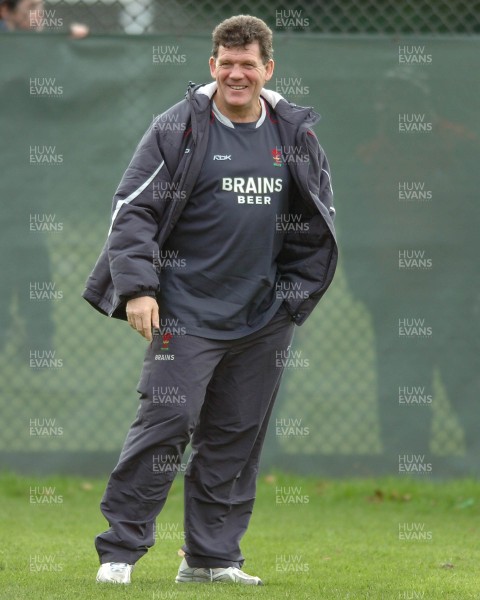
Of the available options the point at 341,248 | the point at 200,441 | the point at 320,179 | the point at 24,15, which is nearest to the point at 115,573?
the point at 200,441

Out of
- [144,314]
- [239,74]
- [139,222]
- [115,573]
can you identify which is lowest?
[115,573]

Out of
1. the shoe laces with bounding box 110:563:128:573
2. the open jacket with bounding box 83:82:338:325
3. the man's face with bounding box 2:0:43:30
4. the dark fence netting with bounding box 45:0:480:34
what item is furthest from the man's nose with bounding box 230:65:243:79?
the man's face with bounding box 2:0:43:30

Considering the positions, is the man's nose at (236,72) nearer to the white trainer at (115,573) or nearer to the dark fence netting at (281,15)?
the white trainer at (115,573)

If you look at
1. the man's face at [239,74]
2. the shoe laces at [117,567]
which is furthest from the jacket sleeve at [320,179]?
the shoe laces at [117,567]

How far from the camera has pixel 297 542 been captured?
17.0 feet

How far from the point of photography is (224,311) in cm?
402

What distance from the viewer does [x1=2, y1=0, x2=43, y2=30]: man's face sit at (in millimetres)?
6148

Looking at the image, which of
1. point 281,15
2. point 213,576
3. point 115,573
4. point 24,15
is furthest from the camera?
point 281,15

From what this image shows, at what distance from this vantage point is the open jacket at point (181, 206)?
3838mm

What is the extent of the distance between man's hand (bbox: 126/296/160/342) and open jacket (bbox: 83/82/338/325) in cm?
3

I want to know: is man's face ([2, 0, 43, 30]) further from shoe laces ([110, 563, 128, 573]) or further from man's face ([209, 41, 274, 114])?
shoe laces ([110, 563, 128, 573])

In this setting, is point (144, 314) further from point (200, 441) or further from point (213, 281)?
point (200, 441)

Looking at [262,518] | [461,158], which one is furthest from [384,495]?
[461,158]

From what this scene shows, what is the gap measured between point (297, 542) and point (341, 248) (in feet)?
5.94
